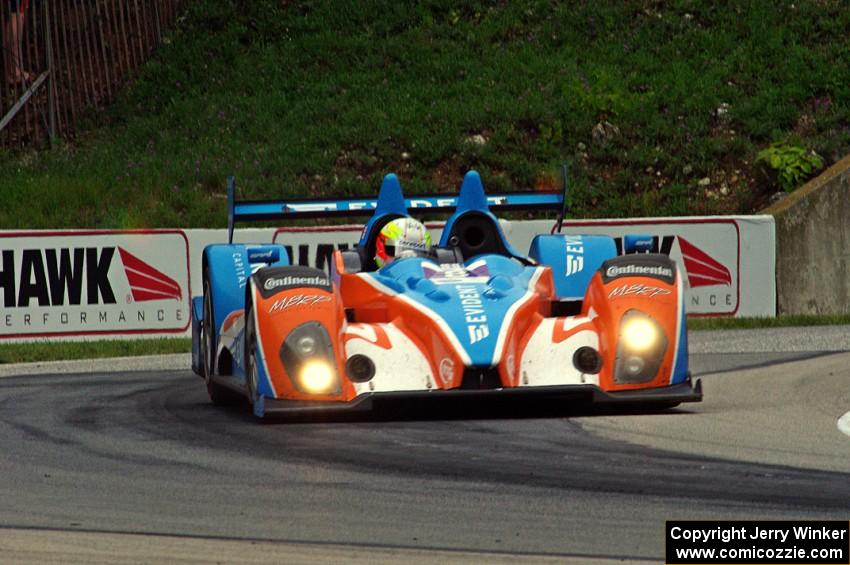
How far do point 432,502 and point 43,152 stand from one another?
17468mm

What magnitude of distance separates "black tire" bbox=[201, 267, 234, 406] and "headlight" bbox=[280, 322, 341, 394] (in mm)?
1736

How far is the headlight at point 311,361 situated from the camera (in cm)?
832

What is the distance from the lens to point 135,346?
1560cm

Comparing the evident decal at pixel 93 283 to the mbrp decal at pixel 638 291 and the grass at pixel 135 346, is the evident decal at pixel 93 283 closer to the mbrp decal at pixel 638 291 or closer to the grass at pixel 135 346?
the grass at pixel 135 346

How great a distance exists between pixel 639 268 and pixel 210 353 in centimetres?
323

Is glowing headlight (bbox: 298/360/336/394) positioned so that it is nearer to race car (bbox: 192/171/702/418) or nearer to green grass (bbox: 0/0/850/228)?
race car (bbox: 192/171/702/418)

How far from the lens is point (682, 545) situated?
501 cm

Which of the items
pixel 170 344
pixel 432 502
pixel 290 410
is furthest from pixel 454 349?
pixel 170 344

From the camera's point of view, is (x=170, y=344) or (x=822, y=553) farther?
(x=170, y=344)

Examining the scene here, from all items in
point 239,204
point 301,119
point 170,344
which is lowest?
point 170,344

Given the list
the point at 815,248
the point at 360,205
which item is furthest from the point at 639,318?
the point at 815,248

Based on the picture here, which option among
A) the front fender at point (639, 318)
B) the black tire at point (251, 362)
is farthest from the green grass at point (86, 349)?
the front fender at point (639, 318)

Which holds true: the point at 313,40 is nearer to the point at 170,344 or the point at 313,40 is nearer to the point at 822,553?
the point at 170,344

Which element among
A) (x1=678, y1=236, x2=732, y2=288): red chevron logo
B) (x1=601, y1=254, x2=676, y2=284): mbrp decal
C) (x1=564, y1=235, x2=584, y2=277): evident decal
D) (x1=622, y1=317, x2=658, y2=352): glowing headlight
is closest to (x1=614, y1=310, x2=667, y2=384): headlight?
(x1=622, y1=317, x2=658, y2=352): glowing headlight
